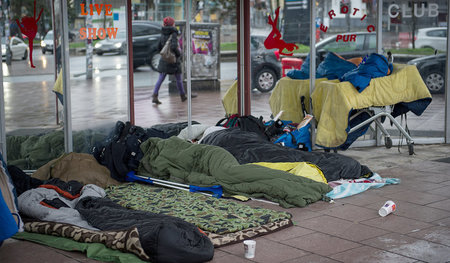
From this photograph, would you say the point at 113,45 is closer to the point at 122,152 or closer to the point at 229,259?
the point at 122,152

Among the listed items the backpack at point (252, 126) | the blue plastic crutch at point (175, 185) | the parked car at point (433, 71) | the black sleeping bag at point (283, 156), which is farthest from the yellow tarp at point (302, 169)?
the parked car at point (433, 71)

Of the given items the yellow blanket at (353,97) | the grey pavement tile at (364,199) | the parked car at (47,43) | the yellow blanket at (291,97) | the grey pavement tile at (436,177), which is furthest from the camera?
the yellow blanket at (291,97)

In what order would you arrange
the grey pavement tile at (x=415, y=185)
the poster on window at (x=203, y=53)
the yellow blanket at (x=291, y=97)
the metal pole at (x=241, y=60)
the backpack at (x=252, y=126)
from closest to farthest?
the grey pavement tile at (x=415, y=185), the backpack at (x=252, y=126), the poster on window at (x=203, y=53), the yellow blanket at (x=291, y=97), the metal pole at (x=241, y=60)

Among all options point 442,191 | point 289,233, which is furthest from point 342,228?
point 442,191

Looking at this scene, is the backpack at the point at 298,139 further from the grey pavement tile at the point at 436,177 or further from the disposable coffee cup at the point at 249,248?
the disposable coffee cup at the point at 249,248

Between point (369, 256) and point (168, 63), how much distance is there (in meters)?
4.65

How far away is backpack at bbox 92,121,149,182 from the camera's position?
7.29m

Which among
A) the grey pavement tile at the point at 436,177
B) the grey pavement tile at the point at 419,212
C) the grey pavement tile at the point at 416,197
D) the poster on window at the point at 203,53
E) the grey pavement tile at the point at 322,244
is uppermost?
the poster on window at the point at 203,53

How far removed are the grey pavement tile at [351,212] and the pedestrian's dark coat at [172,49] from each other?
3394mm

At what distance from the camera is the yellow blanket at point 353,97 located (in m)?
8.13

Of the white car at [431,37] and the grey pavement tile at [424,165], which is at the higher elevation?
the white car at [431,37]

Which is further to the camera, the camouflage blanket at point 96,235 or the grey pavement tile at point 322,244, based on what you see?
the grey pavement tile at point 322,244

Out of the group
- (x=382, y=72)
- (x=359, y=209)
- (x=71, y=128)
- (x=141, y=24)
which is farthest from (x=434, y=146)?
(x=71, y=128)

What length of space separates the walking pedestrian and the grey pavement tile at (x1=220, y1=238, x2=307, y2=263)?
3.87m
